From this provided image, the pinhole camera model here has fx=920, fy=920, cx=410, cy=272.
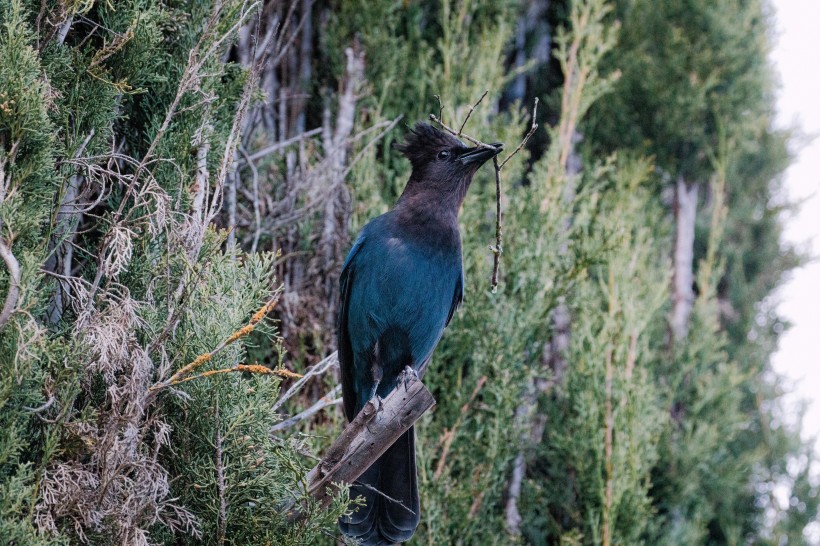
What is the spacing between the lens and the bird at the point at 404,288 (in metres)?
3.73

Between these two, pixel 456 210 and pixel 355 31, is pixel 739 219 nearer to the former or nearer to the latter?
pixel 355 31

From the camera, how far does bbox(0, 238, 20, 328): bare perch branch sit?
2.38 metres

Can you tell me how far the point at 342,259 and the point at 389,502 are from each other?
1.55 meters

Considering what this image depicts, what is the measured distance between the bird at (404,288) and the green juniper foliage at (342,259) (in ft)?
0.93

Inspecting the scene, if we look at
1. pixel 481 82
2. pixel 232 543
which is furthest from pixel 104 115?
pixel 481 82

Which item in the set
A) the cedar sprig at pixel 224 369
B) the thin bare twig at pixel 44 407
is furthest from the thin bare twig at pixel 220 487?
the thin bare twig at pixel 44 407

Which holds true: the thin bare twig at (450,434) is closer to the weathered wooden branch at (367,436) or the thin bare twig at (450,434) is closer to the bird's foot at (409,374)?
the bird's foot at (409,374)

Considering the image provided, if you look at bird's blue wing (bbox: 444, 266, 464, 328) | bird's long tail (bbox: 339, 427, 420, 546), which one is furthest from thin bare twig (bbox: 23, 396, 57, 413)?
bird's blue wing (bbox: 444, 266, 464, 328)

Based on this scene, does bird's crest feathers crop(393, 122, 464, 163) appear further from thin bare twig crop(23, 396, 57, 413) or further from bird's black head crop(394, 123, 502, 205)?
thin bare twig crop(23, 396, 57, 413)

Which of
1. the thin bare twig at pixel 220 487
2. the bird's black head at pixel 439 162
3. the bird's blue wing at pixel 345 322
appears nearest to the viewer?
the thin bare twig at pixel 220 487

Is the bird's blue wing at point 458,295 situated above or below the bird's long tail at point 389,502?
above

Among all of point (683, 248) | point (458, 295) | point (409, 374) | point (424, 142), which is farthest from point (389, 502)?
point (683, 248)

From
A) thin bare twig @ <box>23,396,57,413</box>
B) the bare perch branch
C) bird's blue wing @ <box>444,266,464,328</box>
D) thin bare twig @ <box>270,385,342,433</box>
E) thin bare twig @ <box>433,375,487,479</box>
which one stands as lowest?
thin bare twig @ <box>433,375,487,479</box>

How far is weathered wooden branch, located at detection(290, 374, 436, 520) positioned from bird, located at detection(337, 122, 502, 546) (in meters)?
0.62
